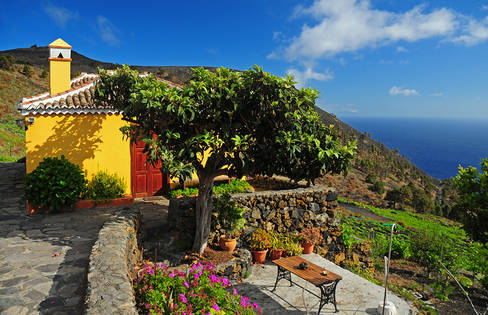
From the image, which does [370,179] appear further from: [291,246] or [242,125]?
[242,125]

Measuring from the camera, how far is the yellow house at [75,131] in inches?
400

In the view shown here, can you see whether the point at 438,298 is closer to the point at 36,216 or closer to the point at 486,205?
the point at 486,205

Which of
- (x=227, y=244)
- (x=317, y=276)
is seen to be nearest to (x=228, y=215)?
(x=227, y=244)

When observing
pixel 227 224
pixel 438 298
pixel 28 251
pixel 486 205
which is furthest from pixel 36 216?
pixel 486 205

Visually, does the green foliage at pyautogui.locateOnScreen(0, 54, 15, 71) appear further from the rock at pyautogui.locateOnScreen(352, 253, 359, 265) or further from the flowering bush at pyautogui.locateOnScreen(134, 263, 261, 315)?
the flowering bush at pyautogui.locateOnScreen(134, 263, 261, 315)

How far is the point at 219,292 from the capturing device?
463cm

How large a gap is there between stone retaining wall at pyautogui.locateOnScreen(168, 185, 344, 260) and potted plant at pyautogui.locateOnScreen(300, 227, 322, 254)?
0.66ft

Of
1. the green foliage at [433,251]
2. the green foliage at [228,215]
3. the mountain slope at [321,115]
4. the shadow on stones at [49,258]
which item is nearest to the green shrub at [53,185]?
the shadow on stones at [49,258]

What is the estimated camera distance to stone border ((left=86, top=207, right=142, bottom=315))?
3665 mm

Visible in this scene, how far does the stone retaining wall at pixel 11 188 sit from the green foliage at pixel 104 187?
6.94 ft

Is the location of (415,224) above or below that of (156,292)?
below

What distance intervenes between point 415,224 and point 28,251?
34.3m

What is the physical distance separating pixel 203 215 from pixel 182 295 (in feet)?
14.6

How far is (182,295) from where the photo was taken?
412 cm
